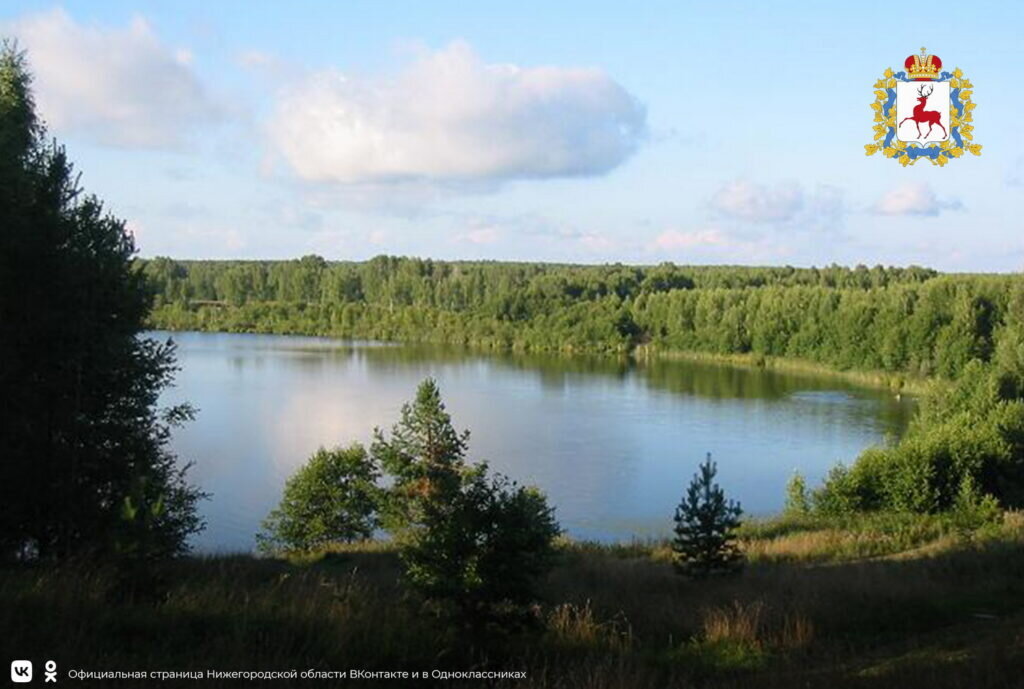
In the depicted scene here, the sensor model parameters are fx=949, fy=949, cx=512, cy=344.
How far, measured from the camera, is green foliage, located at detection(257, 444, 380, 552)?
76.6ft

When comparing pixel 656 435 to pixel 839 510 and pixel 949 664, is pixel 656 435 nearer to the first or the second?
pixel 839 510

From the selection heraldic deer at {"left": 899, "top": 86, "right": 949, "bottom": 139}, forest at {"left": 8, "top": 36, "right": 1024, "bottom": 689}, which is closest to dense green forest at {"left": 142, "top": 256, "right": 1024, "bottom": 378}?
forest at {"left": 8, "top": 36, "right": 1024, "bottom": 689}

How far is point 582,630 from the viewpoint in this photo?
6.03m

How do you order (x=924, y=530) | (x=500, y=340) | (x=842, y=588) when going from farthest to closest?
(x=500, y=340) → (x=924, y=530) → (x=842, y=588)

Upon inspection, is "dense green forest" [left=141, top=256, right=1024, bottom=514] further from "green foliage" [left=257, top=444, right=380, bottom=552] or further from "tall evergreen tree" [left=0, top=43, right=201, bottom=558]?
"green foliage" [left=257, top=444, right=380, bottom=552]

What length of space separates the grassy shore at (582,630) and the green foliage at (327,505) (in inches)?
562

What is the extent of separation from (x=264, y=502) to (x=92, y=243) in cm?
1676

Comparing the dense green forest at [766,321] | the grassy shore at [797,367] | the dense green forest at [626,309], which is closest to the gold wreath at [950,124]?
the dense green forest at [766,321]

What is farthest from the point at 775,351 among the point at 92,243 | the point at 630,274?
the point at 92,243

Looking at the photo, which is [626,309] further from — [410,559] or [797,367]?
[410,559]

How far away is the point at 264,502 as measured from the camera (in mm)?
27750

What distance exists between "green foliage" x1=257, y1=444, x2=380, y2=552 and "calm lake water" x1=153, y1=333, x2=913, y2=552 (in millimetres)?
1166

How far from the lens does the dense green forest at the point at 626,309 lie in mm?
68562

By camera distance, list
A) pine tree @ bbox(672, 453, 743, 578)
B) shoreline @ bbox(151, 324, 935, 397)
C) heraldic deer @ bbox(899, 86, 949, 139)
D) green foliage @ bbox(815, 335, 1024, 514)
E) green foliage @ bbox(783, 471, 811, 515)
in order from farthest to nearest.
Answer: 1. shoreline @ bbox(151, 324, 935, 397)
2. green foliage @ bbox(783, 471, 811, 515)
3. green foliage @ bbox(815, 335, 1024, 514)
4. heraldic deer @ bbox(899, 86, 949, 139)
5. pine tree @ bbox(672, 453, 743, 578)
